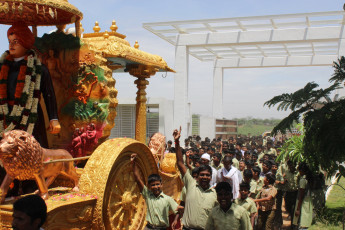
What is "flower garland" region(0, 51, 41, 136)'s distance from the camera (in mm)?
4273

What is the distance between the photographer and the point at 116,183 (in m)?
4.71

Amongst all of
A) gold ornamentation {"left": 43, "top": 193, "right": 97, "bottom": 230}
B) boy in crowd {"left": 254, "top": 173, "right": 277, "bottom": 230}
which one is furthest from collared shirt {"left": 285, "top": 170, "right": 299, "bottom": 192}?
gold ornamentation {"left": 43, "top": 193, "right": 97, "bottom": 230}

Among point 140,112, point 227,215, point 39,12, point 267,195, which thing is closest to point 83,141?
point 39,12

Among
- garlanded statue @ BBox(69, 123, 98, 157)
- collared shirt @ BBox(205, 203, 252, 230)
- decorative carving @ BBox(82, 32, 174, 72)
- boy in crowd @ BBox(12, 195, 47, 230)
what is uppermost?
decorative carving @ BBox(82, 32, 174, 72)

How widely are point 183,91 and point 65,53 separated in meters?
11.2

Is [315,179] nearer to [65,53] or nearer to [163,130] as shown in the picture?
[65,53]

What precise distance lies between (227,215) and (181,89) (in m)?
12.4

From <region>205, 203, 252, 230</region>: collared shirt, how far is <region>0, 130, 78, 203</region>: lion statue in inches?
67.2

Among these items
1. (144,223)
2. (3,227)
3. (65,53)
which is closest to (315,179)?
(144,223)

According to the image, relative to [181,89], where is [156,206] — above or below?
below

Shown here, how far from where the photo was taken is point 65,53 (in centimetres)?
502

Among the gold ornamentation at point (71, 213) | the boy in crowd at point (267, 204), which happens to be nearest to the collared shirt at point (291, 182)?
the boy in crowd at point (267, 204)

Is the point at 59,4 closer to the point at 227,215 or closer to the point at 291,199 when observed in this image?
the point at 227,215

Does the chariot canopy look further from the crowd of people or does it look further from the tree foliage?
the tree foliage
